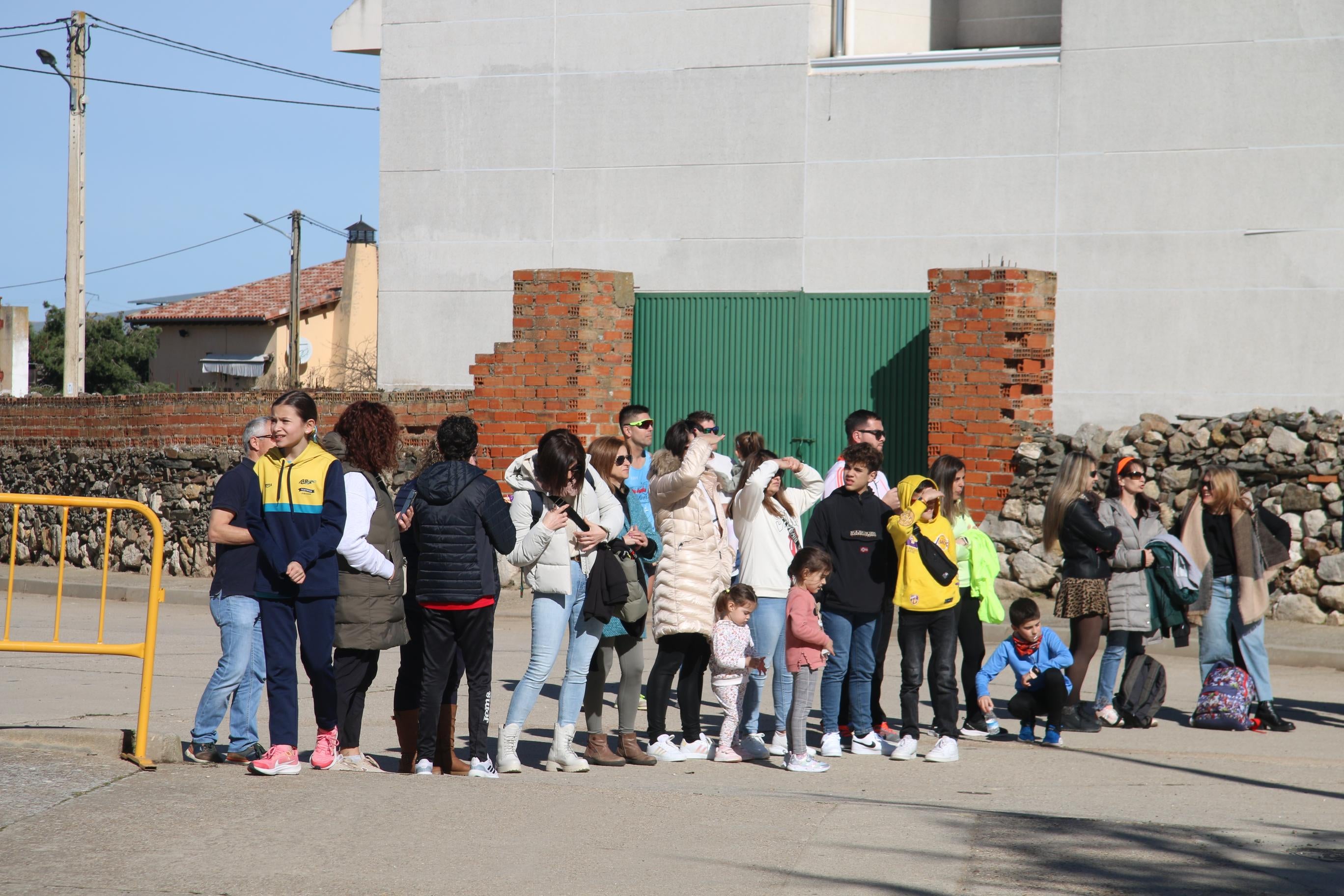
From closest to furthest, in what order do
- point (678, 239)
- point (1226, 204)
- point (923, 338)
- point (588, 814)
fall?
point (588, 814) < point (1226, 204) < point (923, 338) < point (678, 239)

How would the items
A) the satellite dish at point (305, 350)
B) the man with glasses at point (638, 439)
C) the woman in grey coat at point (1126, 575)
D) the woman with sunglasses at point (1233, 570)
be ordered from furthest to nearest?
the satellite dish at point (305, 350), the man with glasses at point (638, 439), the woman with sunglasses at point (1233, 570), the woman in grey coat at point (1126, 575)

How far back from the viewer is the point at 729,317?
53.9 ft

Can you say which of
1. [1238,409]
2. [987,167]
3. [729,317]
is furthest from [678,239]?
[1238,409]

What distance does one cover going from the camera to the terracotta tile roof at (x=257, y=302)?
187 ft

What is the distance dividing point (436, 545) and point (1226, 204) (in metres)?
10.5

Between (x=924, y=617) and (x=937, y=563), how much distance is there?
33 cm

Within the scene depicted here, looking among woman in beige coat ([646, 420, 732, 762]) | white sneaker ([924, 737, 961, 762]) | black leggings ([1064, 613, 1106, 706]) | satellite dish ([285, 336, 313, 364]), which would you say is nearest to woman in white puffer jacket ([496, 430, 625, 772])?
woman in beige coat ([646, 420, 732, 762])

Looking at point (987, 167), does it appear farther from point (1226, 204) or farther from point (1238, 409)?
point (1238, 409)

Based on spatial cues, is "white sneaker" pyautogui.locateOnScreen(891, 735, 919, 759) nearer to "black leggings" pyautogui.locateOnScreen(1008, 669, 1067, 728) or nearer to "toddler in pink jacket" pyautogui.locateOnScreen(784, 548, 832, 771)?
"toddler in pink jacket" pyautogui.locateOnScreen(784, 548, 832, 771)

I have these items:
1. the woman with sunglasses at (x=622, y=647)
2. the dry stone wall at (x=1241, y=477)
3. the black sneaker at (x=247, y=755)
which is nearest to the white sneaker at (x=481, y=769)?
the woman with sunglasses at (x=622, y=647)

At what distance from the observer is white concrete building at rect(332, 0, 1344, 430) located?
47.7 ft

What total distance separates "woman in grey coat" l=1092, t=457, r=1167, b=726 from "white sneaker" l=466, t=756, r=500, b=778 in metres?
4.38

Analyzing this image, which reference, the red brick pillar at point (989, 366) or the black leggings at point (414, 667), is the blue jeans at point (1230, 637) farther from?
the black leggings at point (414, 667)

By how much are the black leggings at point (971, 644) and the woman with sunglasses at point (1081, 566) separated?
1.85 feet
